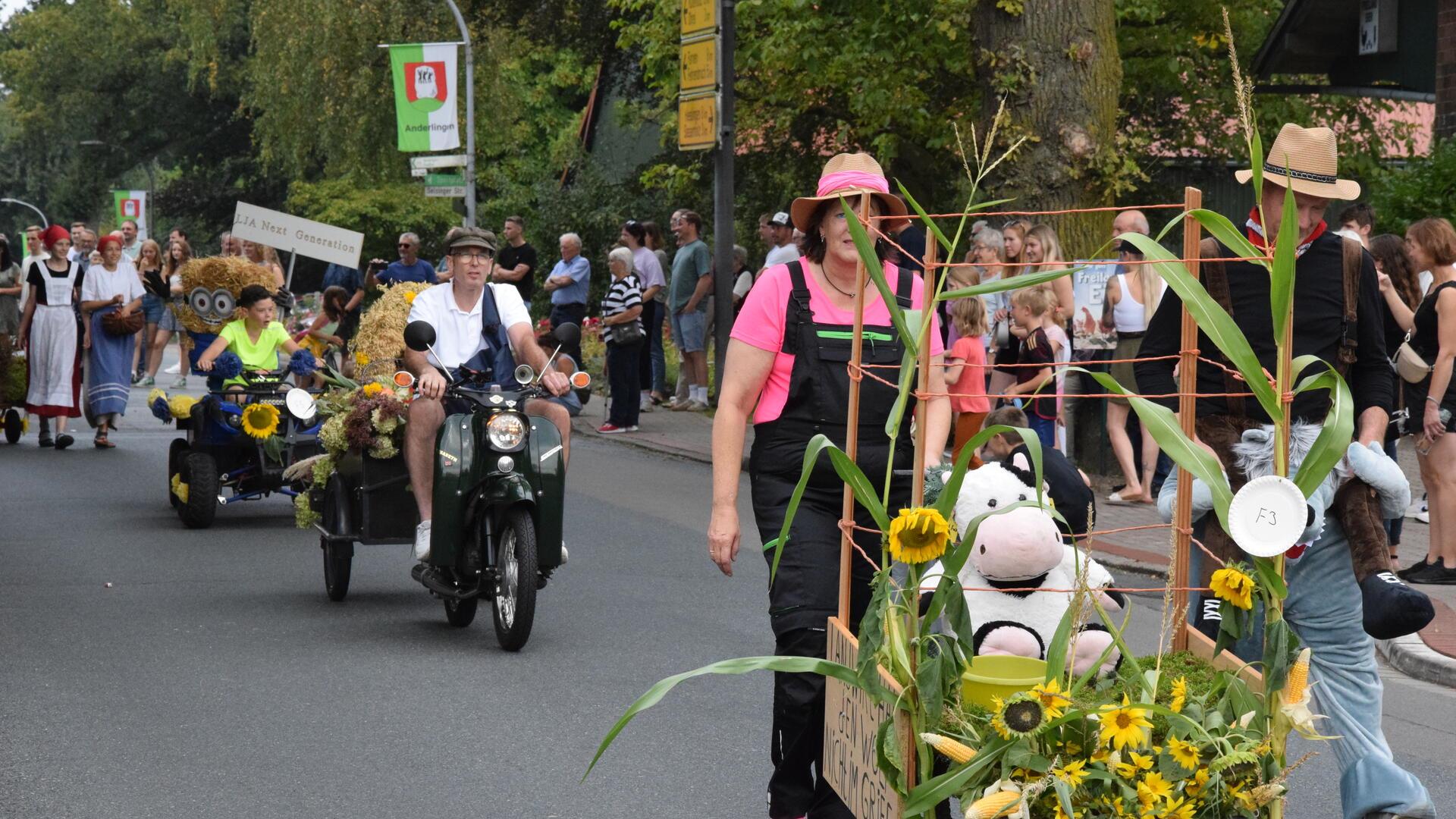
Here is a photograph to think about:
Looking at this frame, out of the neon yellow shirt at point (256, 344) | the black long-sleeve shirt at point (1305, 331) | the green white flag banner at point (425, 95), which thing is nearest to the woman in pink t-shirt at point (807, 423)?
the black long-sleeve shirt at point (1305, 331)

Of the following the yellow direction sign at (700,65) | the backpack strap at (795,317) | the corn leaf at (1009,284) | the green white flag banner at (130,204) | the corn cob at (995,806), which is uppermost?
the yellow direction sign at (700,65)

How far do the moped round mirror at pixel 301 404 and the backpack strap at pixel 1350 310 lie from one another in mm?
5755

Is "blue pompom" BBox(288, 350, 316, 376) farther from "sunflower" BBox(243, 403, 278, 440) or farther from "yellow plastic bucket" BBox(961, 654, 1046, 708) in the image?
"yellow plastic bucket" BBox(961, 654, 1046, 708)

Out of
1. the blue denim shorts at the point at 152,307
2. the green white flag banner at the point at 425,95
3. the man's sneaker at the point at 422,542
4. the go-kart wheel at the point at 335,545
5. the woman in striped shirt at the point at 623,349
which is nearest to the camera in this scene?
the man's sneaker at the point at 422,542

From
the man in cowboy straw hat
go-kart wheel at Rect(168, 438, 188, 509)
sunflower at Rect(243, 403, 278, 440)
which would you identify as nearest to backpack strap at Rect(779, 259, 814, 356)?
the man in cowboy straw hat

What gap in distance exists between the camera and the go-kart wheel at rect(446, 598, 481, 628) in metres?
8.17

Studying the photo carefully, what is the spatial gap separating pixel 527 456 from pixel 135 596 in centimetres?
262

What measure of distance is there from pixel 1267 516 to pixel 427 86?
24131 millimetres

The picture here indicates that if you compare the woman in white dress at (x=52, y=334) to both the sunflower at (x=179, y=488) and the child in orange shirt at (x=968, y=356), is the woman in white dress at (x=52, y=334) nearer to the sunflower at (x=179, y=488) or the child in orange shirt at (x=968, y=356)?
the sunflower at (x=179, y=488)

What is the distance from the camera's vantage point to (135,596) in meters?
9.00

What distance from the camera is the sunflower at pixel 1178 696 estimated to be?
3.19m

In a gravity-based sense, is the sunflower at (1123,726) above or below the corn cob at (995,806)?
above

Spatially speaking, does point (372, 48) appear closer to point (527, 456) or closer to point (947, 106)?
point (947, 106)

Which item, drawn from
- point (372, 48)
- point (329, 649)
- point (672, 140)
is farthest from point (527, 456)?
point (372, 48)
